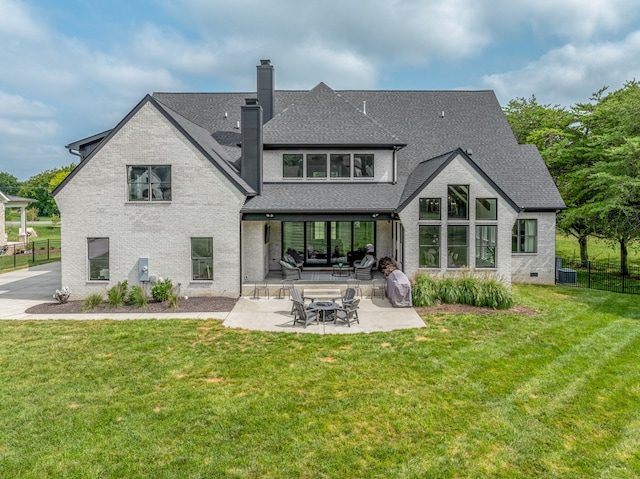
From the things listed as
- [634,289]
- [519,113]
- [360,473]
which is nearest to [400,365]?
[360,473]

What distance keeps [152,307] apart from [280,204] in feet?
20.7

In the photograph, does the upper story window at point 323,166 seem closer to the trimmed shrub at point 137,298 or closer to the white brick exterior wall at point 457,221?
the white brick exterior wall at point 457,221

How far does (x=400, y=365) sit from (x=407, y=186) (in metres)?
9.74

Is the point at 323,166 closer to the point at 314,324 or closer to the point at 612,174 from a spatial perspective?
the point at 314,324

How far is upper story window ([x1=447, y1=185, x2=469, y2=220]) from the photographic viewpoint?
14562 mm

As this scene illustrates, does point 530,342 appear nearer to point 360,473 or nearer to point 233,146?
point 360,473

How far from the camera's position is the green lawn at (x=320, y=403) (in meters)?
5.06

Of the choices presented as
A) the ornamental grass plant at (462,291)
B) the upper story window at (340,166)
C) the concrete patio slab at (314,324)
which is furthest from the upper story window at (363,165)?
the concrete patio slab at (314,324)

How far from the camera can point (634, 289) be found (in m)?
16.0

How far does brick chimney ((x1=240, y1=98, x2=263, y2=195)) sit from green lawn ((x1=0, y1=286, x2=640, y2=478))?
7735 millimetres

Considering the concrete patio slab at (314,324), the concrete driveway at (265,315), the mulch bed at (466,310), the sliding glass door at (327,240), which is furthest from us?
the sliding glass door at (327,240)

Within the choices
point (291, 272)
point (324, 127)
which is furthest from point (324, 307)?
point (324, 127)

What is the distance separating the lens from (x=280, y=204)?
50.3 ft

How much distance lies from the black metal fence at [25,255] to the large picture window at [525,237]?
2901 cm
